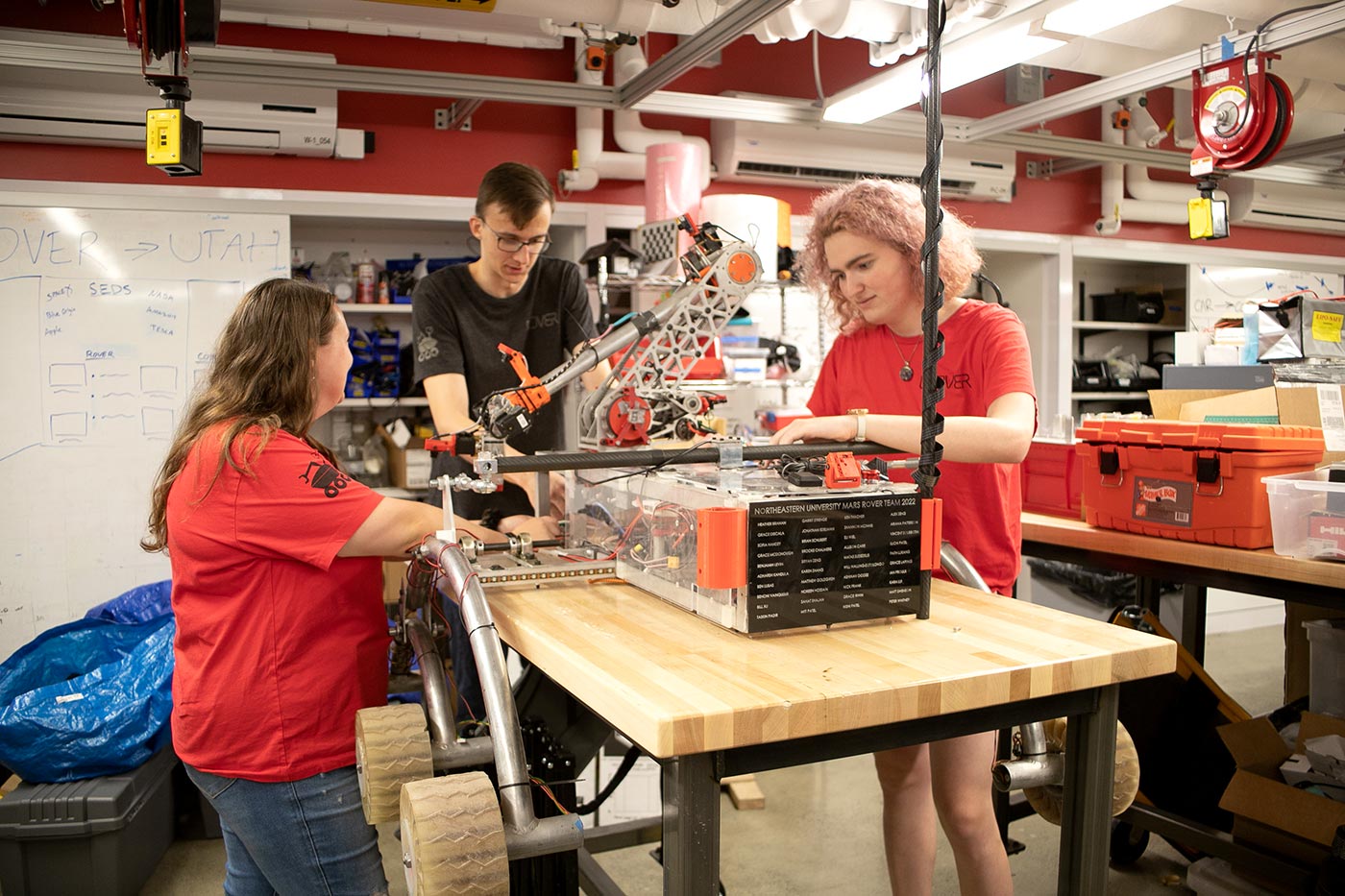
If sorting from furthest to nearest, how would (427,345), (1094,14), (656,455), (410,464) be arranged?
(410,464), (1094,14), (427,345), (656,455)

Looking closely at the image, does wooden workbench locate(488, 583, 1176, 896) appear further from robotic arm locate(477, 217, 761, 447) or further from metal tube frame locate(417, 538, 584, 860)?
robotic arm locate(477, 217, 761, 447)

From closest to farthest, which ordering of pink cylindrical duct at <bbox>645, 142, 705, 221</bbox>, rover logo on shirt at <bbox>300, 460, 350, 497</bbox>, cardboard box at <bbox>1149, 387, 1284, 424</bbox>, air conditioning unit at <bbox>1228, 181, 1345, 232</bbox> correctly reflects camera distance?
1. rover logo on shirt at <bbox>300, 460, 350, 497</bbox>
2. cardboard box at <bbox>1149, 387, 1284, 424</bbox>
3. pink cylindrical duct at <bbox>645, 142, 705, 221</bbox>
4. air conditioning unit at <bbox>1228, 181, 1345, 232</bbox>

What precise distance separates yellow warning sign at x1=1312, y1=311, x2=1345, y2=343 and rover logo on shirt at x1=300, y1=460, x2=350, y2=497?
258 centimetres

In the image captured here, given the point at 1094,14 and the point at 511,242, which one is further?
the point at 1094,14

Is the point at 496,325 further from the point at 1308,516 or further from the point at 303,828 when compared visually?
the point at 1308,516

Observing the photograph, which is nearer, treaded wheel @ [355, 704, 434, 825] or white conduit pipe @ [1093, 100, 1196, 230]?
treaded wheel @ [355, 704, 434, 825]

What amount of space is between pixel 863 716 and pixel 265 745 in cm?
91

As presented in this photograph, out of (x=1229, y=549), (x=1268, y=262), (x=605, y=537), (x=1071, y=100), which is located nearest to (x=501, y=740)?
(x=605, y=537)

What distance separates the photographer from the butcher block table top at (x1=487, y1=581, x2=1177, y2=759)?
3.32 ft

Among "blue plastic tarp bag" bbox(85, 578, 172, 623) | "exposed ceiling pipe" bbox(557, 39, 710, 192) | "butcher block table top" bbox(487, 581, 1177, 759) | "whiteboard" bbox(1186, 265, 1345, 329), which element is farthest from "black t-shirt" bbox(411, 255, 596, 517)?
"whiteboard" bbox(1186, 265, 1345, 329)

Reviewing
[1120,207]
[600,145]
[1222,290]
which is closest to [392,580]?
[600,145]

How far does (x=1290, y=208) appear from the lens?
575cm

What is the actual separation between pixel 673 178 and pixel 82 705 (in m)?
2.70

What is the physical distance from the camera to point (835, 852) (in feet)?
9.39
